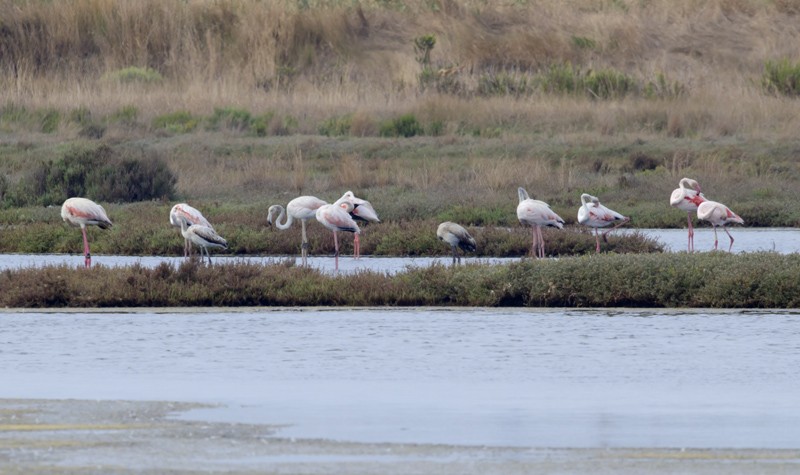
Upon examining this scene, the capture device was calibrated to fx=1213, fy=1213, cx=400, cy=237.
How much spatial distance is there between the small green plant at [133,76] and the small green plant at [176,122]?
4.56 meters

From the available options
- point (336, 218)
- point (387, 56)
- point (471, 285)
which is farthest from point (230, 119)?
point (471, 285)

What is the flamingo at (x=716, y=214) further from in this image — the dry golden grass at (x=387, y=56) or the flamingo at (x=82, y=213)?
the dry golden grass at (x=387, y=56)

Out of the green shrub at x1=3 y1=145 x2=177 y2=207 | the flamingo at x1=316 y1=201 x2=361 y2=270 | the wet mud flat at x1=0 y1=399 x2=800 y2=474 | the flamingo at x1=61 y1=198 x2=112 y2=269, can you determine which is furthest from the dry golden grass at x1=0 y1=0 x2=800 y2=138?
the wet mud flat at x1=0 y1=399 x2=800 y2=474

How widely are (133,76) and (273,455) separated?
34592 mm

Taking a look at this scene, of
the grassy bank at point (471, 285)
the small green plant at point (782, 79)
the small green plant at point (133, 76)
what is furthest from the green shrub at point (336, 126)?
the grassy bank at point (471, 285)

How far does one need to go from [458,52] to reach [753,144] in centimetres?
1499

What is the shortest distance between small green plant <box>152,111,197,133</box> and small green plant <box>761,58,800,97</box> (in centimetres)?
1677

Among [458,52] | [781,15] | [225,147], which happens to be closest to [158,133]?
[225,147]

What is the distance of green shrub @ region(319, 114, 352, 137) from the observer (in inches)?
1324

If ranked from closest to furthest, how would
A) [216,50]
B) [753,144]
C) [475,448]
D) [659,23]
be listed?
[475,448] < [753,144] < [216,50] < [659,23]

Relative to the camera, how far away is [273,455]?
241 inches

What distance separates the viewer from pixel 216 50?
4184 centimetres

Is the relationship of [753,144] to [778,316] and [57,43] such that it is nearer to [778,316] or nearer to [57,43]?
[778,316]

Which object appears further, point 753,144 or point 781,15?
point 781,15
